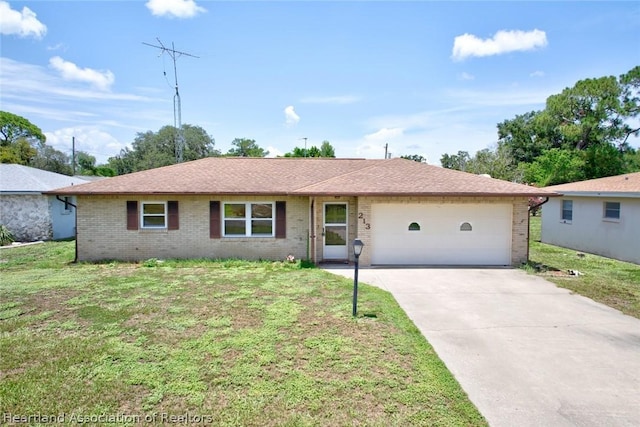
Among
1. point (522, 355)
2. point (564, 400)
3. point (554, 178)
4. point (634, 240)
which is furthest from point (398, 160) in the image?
point (554, 178)

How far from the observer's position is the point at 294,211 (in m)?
12.0

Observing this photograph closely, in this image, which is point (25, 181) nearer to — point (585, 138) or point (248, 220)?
point (248, 220)

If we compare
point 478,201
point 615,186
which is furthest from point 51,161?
point 615,186

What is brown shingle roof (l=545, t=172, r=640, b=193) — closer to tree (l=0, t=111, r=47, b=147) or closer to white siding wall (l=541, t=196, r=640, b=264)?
white siding wall (l=541, t=196, r=640, b=264)

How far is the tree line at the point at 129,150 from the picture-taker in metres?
42.2

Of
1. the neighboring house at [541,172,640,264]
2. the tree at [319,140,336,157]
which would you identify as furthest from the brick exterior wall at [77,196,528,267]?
the tree at [319,140,336,157]

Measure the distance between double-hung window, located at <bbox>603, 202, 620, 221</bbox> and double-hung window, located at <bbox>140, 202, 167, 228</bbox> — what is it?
627 inches

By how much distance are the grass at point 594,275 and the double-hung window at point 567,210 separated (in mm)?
1575

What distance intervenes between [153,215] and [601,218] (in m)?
16.3

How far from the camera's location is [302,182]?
41.9 feet

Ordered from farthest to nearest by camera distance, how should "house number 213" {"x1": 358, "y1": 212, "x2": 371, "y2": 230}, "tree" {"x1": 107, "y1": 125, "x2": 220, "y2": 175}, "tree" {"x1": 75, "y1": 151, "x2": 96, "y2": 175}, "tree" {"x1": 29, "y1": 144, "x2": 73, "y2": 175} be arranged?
"tree" {"x1": 75, "y1": 151, "x2": 96, "y2": 175}, "tree" {"x1": 107, "y1": 125, "x2": 220, "y2": 175}, "tree" {"x1": 29, "y1": 144, "x2": 73, "y2": 175}, "house number 213" {"x1": 358, "y1": 212, "x2": 371, "y2": 230}

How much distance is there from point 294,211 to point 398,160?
529 cm

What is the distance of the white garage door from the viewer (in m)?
11.5

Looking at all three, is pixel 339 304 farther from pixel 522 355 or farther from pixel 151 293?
pixel 151 293
